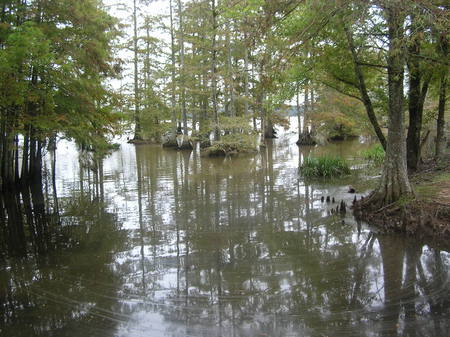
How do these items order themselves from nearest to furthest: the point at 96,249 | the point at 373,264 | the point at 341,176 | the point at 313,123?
the point at 373,264 < the point at 96,249 < the point at 341,176 < the point at 313,123

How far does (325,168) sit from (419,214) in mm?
6691

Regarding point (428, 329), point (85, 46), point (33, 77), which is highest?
point (85, 46)

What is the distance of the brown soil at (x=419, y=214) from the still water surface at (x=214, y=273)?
1.11 ft

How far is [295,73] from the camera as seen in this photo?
10.1 m

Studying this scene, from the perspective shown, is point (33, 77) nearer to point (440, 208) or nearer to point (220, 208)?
point (220, 208)

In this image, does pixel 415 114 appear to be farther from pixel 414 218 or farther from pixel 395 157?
pixel 414 218

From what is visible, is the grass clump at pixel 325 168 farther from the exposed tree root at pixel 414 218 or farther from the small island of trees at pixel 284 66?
the exposed tree root at pixel 414 218

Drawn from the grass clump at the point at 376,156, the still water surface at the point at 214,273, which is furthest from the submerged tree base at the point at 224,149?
the still water surface at the point at 214,273

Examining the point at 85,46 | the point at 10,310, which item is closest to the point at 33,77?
the point at 85,46

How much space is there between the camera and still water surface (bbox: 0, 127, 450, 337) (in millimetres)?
4098

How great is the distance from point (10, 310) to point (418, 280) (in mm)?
5344

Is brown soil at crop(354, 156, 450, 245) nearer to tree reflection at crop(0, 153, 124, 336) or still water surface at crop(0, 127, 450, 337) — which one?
still water surface at crop(0, 127, 450, 337)

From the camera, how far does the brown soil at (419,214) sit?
6645 mm

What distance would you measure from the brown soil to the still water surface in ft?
1.11
